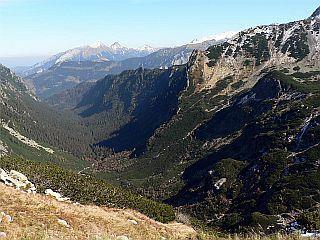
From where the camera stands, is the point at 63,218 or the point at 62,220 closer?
the point at 62,220

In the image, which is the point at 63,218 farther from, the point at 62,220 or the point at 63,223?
the point at 63,223

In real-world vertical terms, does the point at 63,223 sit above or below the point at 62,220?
above

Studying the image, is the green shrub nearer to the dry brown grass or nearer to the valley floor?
the valley floor

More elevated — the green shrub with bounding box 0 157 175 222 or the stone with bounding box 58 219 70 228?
the stone with bounding box 58 219 70 228

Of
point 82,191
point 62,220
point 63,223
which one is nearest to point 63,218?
point 62,220

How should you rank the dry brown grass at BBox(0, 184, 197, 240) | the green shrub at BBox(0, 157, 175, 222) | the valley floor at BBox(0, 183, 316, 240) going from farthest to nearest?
the green shrub at BBox(0, 157, 175, 222)
the dry brown grass at BBox(0, 184, 197, 240)
the valley floor at BBox(0, 183, 316, 240)

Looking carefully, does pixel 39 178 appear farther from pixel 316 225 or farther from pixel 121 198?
pixel 316 225

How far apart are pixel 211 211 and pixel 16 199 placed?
160679mm

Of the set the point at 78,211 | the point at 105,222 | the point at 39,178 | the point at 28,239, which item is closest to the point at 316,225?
the point at 28,239

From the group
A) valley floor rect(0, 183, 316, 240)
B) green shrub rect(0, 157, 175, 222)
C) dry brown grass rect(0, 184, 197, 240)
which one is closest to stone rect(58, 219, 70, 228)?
valley floor rect(0, 183, 316, 240)

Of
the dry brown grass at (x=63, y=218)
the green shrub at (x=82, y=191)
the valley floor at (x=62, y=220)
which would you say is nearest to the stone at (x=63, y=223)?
the valley floor at (x=62, y=220)

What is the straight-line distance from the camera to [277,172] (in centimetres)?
19862

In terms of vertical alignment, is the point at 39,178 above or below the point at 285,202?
above

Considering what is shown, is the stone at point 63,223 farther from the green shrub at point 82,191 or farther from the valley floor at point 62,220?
the green shrub at point 82,191
